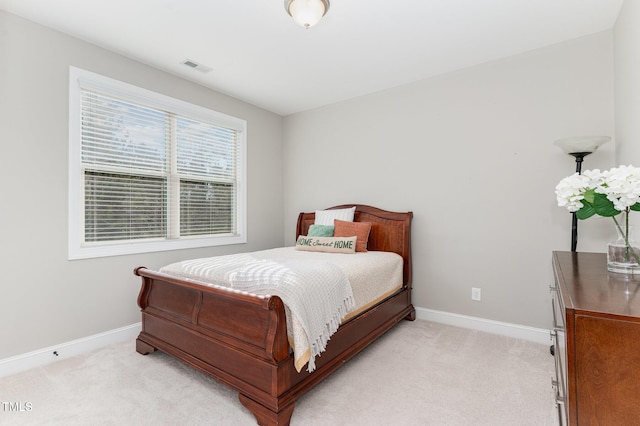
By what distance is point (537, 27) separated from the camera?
2.39 m

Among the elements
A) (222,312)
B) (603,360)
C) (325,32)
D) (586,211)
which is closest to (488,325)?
(586,211)

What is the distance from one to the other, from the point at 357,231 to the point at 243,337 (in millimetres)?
1757

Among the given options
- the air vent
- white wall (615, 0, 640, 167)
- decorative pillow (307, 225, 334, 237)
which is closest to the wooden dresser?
white wall (615, 0, 640, 167)

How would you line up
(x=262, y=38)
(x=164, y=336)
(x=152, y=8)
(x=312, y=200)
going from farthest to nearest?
(x=312, y=200) < (x=262, y=38) < (x=164, y=336) < (x=152, y=8)

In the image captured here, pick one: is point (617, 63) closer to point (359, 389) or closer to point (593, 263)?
point (593, 263)

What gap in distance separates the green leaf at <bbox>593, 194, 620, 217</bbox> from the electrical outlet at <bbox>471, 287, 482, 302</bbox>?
1910mm

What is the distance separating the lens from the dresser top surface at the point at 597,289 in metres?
0.89

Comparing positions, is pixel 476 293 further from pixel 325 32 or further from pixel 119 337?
pixel 119 337

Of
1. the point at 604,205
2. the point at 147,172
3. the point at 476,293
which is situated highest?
the point at 147,172

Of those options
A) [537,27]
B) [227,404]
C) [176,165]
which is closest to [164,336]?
[227,404]

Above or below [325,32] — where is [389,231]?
below

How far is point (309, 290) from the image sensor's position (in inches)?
71.2

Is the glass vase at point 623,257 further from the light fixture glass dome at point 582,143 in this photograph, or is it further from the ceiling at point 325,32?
the ceiling at point 325,32

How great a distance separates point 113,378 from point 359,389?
65.7 inches
